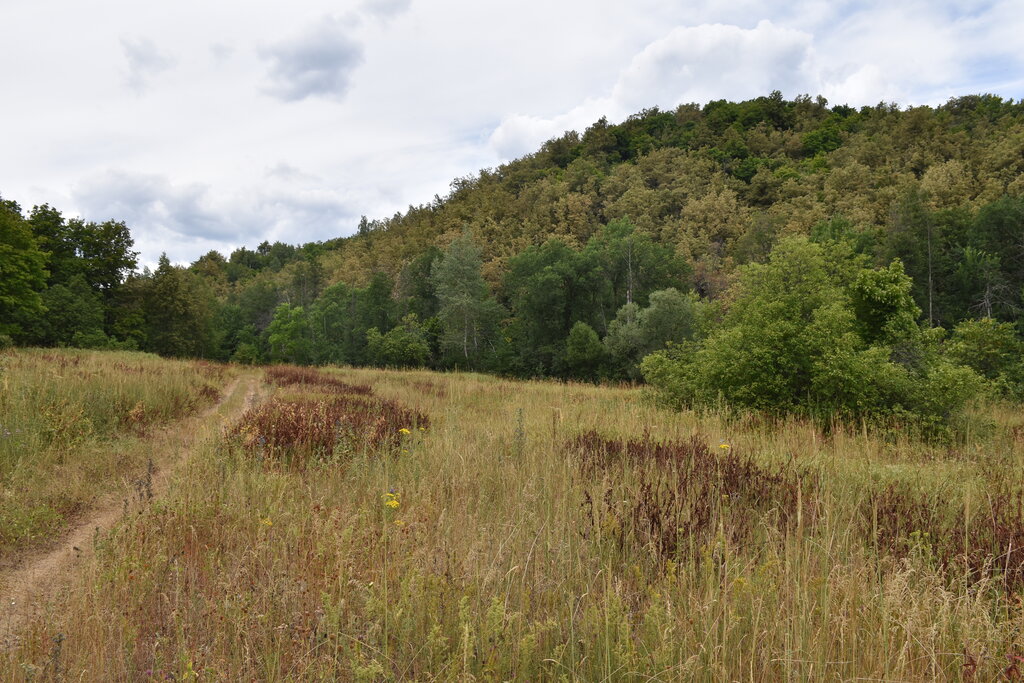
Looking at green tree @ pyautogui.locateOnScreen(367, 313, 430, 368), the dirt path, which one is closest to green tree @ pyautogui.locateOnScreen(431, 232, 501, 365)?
green tree @ pyautogui.locateOnScreen(367, 313, 430, 368)

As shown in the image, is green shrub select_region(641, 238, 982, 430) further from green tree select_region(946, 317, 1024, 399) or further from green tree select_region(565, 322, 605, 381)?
green tree select_region(565, 322, 605, 381)

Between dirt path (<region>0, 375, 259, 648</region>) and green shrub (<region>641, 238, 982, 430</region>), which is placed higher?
green shrub (<region>641, 238, 982, 430</region>)

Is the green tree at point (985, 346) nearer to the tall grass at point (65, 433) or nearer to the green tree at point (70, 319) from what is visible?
the tall grass at point (65, 433)

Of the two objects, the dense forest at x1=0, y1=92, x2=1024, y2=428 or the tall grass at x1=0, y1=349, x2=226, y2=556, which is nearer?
the tall grass at x1=0, y1=349, x2=226, y2=556

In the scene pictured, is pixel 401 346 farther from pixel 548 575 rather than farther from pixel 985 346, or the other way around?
pixel 548 575

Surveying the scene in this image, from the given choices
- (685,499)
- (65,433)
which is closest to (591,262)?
(65,433)

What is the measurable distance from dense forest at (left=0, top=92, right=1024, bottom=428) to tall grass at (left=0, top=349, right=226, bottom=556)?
1183cm

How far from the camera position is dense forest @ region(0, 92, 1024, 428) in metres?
11.7

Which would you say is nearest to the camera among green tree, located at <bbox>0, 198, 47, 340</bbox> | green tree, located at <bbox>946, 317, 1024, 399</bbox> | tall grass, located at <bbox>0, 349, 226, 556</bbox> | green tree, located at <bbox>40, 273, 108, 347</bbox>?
tall grass, located at <bbox>0, 349, 226, 556</bbox>

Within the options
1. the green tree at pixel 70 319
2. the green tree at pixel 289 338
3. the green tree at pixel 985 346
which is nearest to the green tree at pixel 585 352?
the green tree at pixel 985 346

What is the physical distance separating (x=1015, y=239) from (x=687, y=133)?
96009 mm

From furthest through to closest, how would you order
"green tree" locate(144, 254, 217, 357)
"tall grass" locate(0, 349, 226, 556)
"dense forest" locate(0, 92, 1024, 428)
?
"green tree" locate(144, 254, 217, 357) < "dense forest" locate(0, 92, 1024, 428) < "tall grass" locate(0, 349, 226, 556)

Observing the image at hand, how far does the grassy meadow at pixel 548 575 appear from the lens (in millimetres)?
2160

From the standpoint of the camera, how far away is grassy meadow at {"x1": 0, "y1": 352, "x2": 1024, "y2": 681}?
2.16 metres
